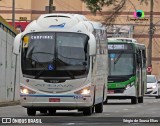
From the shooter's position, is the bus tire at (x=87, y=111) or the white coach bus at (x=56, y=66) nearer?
the white coach bus at (x=56, y=66)

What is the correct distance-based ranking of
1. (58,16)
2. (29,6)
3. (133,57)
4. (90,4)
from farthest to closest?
(29,6), (133,57), (58,16), (90,4)

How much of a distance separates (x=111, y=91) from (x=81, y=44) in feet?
46.0

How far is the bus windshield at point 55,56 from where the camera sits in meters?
22.3

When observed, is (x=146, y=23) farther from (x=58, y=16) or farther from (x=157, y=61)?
(x=58, y=16)

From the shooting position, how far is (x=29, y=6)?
7319 centimetres

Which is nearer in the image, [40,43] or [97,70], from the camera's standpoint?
[40,43]

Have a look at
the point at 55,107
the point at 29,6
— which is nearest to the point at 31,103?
the point at 55,107

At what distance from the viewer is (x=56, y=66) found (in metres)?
22.3

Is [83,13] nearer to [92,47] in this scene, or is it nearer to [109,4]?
[92,47]

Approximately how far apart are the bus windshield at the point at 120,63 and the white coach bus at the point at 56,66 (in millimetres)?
13352

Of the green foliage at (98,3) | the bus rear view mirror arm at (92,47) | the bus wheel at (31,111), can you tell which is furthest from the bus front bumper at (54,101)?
the green foliage at (98,3)

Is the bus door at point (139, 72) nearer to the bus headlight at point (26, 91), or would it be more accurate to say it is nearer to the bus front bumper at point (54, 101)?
the bus front bumper at point (54, 101)

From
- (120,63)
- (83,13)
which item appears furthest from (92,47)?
(83,13)

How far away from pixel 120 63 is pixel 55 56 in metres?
14.3
